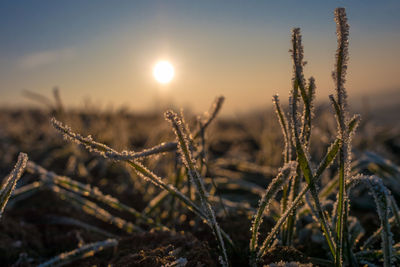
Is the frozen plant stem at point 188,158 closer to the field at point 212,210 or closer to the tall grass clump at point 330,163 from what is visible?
the field at point 212,210

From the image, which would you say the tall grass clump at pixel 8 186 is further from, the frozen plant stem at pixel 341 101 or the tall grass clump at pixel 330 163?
the frozen plant stem at pixel 341 101

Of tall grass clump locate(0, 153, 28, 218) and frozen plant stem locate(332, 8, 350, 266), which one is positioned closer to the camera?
frozen plant stem locate(332, 8, 350, 266)

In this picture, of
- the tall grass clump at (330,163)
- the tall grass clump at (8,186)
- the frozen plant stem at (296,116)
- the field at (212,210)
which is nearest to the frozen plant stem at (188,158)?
the field at (212,210)

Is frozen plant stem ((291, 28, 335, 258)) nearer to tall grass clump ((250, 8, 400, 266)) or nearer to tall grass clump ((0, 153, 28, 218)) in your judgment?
tall grass clump ((250, 8, 400, 266))

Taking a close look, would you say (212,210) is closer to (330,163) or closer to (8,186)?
(330,163)

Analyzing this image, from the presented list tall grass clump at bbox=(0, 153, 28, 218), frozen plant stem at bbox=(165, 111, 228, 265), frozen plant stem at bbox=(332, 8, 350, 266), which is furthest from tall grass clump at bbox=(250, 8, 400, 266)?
Answer: tall grass clump at bbox=(0, 153, 28, 218)

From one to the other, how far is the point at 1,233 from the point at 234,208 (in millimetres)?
879

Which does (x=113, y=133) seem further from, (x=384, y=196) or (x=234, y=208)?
(x=384, y=196)

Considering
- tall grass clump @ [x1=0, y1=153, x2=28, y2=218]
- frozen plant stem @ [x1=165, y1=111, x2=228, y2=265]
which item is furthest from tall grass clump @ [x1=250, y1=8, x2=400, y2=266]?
tall grass clump @ [x1=0, y1=153, x2=28, y2=218]

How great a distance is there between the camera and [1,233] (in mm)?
1214

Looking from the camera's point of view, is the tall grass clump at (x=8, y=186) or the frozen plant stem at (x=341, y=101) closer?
the frozen plant stem at (x=341, y=101)

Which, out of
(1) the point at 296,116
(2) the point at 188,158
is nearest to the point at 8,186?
(2) the point at 188,158

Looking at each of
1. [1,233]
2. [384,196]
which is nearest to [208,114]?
[384,196]

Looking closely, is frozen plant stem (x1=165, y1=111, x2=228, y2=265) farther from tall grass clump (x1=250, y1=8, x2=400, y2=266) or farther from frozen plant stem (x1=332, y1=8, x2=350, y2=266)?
frozen plant stem (x1=332, y1=8, x2=350, y2=266)
